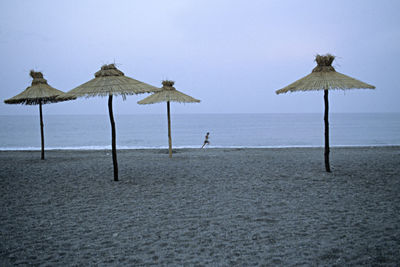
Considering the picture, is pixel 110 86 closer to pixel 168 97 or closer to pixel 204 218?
pixel 204 218

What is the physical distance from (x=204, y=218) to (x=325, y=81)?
13.5 ft

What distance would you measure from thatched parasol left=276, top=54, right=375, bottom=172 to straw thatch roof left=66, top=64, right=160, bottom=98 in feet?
10.3

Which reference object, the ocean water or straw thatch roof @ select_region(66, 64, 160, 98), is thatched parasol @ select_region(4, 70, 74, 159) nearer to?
straw thatch roof @ select_region(66, 64, 160, 98)

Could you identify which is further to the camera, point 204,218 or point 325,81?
point 325,81

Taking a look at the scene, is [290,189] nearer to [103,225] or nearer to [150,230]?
[150,230]

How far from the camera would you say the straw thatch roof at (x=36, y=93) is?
28.9 ft

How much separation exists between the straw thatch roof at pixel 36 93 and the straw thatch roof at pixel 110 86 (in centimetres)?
294

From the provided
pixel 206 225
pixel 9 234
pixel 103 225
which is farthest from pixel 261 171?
pixel 9 234

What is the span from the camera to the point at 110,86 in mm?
5734

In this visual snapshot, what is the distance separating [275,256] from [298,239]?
0.51m

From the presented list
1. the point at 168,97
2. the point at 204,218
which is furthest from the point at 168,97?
the point at 204,218

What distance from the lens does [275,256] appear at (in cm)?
290

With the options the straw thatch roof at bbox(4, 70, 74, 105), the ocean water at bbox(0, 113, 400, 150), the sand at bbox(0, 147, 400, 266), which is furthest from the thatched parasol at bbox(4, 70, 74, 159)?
the ocean water at bbox(0, 113, 400, 150)

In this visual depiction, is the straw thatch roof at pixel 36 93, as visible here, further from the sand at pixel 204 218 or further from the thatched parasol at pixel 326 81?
the thatched parasol at pixel 326 81
